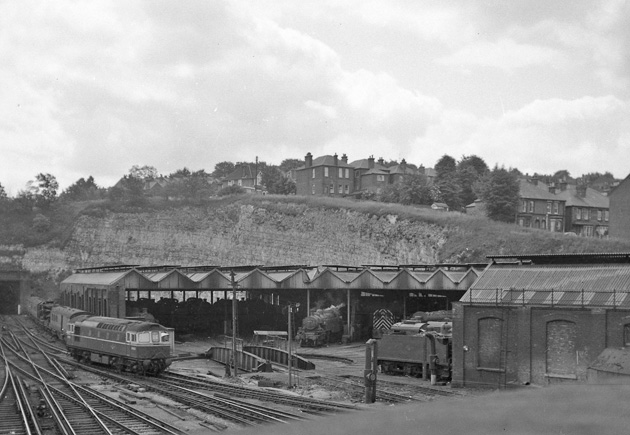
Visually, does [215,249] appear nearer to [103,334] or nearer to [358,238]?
[358,238]

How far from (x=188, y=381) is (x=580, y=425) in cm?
3343

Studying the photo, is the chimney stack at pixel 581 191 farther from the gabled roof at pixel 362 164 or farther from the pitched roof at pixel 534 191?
the gabled roof at pixel 362 164

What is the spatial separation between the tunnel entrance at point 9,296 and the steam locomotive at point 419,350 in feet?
253

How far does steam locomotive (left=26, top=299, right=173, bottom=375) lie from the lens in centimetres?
3688

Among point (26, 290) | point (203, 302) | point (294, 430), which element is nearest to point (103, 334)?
point (203, 302)

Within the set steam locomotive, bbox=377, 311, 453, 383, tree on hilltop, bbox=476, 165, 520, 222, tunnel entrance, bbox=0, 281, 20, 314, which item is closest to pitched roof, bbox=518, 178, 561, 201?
tree on hilltop, bbox=476, 165, 520, 222

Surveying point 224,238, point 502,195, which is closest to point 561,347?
point 502,195

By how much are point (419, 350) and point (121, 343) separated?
17327 millimetres

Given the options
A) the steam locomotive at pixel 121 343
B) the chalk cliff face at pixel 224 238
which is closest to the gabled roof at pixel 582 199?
the chalk cliff face at pixel 224 238

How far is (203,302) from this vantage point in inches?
2638

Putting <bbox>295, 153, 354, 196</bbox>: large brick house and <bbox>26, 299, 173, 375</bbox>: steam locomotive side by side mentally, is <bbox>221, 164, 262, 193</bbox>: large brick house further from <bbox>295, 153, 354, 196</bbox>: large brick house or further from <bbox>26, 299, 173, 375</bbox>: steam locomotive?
<bbox>26, 299, 173, 375</bbox>: steam locomotive

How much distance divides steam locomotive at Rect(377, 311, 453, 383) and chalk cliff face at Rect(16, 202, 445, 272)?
5223 centimetres

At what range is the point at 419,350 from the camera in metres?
36.7

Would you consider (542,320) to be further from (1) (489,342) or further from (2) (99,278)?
(2) (99,278)
